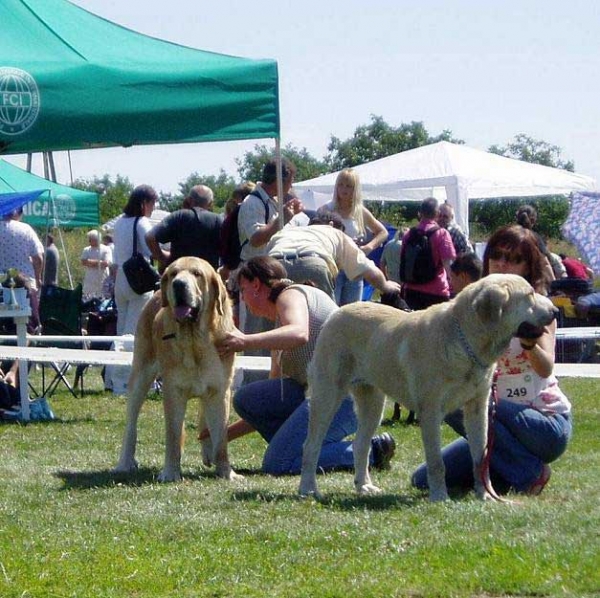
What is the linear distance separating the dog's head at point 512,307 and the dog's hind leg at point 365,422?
1.04 meters

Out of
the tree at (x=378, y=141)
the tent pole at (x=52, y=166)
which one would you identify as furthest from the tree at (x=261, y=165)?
the tent pole at (x=52, y=166)

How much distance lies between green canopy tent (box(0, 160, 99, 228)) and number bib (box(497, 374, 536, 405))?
46.3 feet

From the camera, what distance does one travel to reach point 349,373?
5.76 meters

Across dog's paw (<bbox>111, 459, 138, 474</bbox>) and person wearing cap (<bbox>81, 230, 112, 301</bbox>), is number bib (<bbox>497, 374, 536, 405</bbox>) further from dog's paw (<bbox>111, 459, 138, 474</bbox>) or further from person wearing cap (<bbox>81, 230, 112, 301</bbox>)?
person wearing cap (<bbox>81, 230, 112, 301</bbox>)

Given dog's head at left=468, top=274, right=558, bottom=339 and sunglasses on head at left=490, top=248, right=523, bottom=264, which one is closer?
dog's head at left=468, top=274, right=558, bottom=339

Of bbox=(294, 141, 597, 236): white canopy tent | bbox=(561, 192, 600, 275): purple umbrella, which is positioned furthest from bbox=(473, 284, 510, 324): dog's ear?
bbox=(294, 141, 597, 236): white canopy tent

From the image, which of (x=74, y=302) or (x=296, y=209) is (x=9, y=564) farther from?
(x=74, y=302)

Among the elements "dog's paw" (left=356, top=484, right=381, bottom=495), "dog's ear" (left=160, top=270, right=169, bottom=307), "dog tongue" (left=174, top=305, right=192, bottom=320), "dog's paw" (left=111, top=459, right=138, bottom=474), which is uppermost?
"dog's ear" (left=160, top=270, right=169, bottom=307)

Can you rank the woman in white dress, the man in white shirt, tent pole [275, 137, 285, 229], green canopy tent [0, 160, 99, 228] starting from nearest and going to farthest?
the man in white shirt
tent pole [275, 137, 285, 229]
the woman in white dress
green canopy tent [0, 160, 99, 228]

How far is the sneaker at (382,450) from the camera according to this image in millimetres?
6719

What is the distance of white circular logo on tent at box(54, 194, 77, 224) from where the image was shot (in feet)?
67.7

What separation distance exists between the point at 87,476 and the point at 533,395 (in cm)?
258

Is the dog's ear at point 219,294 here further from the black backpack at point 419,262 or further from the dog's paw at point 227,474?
the black backpack at point 419,262

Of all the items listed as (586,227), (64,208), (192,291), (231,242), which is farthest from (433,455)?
(64,208)
